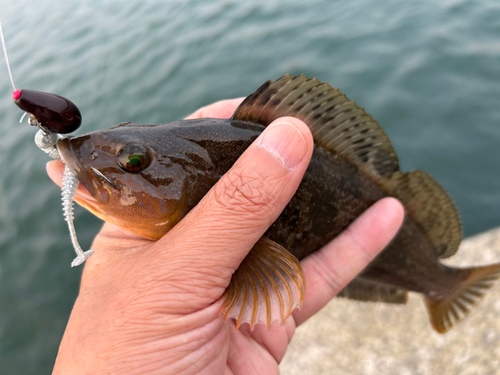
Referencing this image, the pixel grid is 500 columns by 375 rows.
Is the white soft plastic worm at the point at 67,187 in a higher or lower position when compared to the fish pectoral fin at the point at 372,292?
higher

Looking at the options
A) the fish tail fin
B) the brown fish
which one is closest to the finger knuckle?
the brown fish

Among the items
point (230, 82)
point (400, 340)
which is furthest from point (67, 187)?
point (230, 82)

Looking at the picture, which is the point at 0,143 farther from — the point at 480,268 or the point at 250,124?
the point at 480,268

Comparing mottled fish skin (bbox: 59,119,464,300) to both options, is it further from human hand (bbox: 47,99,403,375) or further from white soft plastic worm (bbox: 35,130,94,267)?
human hand (bbox: 47,99,403,375)

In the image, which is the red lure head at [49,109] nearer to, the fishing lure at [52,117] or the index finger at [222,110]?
the fishing lure at [52,117]

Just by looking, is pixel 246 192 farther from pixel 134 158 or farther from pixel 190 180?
pixel 134 158

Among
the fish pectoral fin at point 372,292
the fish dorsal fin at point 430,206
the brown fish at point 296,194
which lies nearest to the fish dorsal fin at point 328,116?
the brown fish at point 296,194

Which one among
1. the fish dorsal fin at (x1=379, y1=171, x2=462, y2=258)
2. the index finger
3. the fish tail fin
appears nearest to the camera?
the fish dorsal fin at (x1=379, y1=171, x2=462, y2=258)
